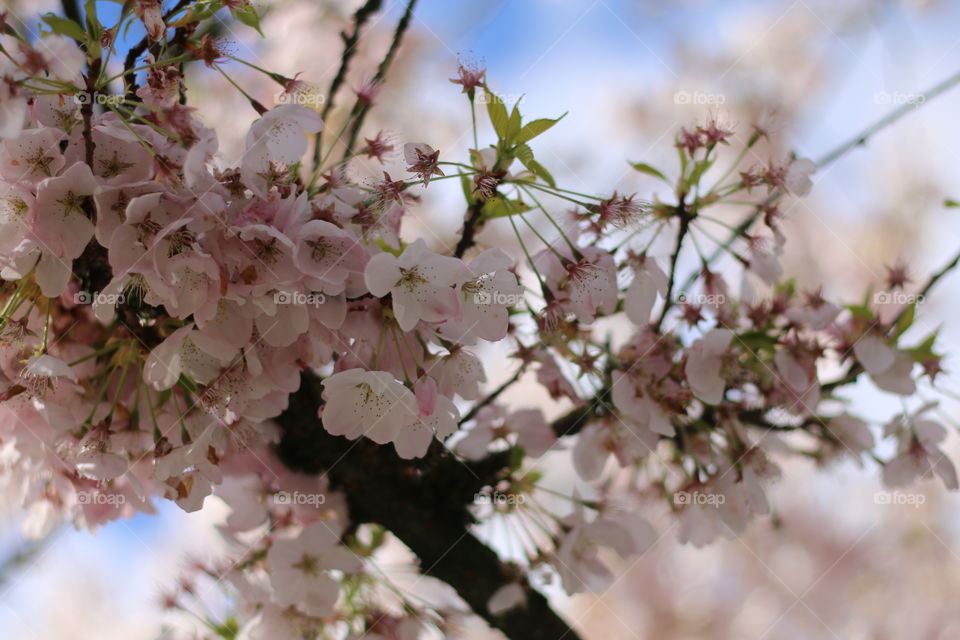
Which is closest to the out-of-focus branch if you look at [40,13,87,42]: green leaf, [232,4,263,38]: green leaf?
[232,4,263,38]: green leaf

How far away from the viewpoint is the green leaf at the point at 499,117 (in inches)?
28.2

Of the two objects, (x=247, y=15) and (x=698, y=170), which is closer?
(x=247, y=15)

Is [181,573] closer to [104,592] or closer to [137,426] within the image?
[137,426]

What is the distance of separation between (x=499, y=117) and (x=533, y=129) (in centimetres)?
3

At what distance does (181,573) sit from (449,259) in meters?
0.67

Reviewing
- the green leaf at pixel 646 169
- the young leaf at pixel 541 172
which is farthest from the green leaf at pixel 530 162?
the green leaf at pixel 646 169

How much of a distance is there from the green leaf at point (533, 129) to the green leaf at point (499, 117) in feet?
0.04

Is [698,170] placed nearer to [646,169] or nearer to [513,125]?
[646,169]

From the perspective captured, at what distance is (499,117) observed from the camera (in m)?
0.72

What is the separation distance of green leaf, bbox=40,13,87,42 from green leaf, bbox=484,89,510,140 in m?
0.33

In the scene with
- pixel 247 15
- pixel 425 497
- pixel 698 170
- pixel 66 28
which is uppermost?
pixel 698 170

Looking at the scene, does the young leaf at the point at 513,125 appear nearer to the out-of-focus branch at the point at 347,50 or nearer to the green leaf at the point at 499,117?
the green leaf at the point at 499,117

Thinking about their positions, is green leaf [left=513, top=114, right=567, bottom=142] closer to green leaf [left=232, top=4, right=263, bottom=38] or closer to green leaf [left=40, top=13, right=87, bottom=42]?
green leaf [left=232, top=4, right=263, bottom=38]

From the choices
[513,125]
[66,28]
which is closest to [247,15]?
[66,28]
